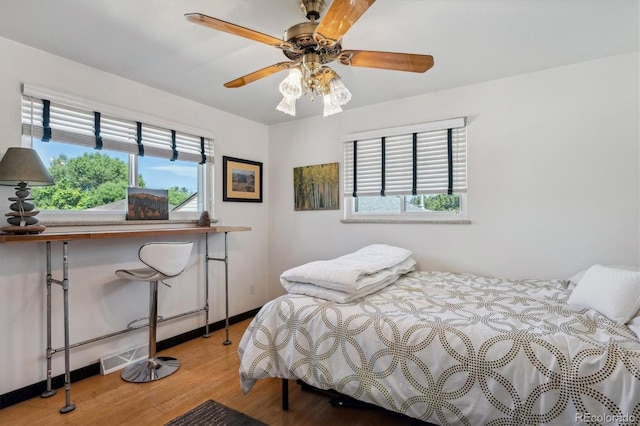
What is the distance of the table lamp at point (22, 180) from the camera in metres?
1.86

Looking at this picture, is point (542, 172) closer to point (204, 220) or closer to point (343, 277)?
point (343, 277)

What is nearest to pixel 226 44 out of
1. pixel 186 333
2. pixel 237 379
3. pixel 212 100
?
→ pixel 212 100

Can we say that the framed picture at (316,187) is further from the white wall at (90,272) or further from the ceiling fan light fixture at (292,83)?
the ceiling fan light fixture at (292,83)

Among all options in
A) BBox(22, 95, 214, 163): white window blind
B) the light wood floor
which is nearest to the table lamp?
BBox(22, 95, 214, 163): white window blind

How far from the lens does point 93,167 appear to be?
99.5 inches

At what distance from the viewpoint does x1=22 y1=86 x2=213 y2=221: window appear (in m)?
2.24

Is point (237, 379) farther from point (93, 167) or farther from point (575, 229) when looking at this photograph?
point (575, 229)

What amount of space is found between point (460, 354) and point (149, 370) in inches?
87.0

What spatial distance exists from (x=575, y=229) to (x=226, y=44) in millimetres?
2839

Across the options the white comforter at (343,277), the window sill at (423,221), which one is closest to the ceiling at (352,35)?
the window sill at (423,221)

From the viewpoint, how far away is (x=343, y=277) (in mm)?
1913

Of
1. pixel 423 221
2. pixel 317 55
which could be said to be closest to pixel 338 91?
pixel 317 55

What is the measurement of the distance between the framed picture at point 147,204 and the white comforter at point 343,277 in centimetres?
Answer: 143

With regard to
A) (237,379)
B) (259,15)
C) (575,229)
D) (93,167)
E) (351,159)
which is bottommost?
(237,379)
